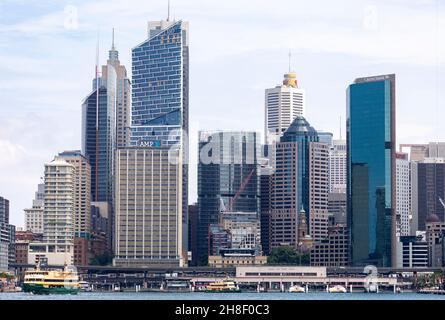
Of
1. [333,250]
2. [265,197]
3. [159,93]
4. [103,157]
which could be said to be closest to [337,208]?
[265,197]

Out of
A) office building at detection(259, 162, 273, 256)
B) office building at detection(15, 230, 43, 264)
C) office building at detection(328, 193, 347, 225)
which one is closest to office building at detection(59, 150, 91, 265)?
office building at detection(15, 230, 43, 264)

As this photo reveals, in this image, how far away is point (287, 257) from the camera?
3280 inches

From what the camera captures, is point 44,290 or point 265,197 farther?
point 265,197

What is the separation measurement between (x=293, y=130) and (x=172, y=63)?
17.2 meters

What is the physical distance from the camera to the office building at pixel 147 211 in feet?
269

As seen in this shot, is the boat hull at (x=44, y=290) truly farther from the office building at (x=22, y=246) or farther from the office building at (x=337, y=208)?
the office building at (x=337, y=208)

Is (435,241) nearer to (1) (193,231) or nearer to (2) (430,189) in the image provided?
(2) (430,189)

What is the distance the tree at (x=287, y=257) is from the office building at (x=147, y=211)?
21.1 feet

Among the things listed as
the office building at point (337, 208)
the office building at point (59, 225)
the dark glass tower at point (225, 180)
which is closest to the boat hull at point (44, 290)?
the office building at point (59, 225)

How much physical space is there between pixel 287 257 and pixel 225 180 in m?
14.2

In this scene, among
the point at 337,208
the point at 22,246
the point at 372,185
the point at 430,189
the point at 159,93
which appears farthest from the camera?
the point at 159,93

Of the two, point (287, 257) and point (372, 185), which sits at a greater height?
point (372, 185)

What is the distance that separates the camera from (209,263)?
8044cm
